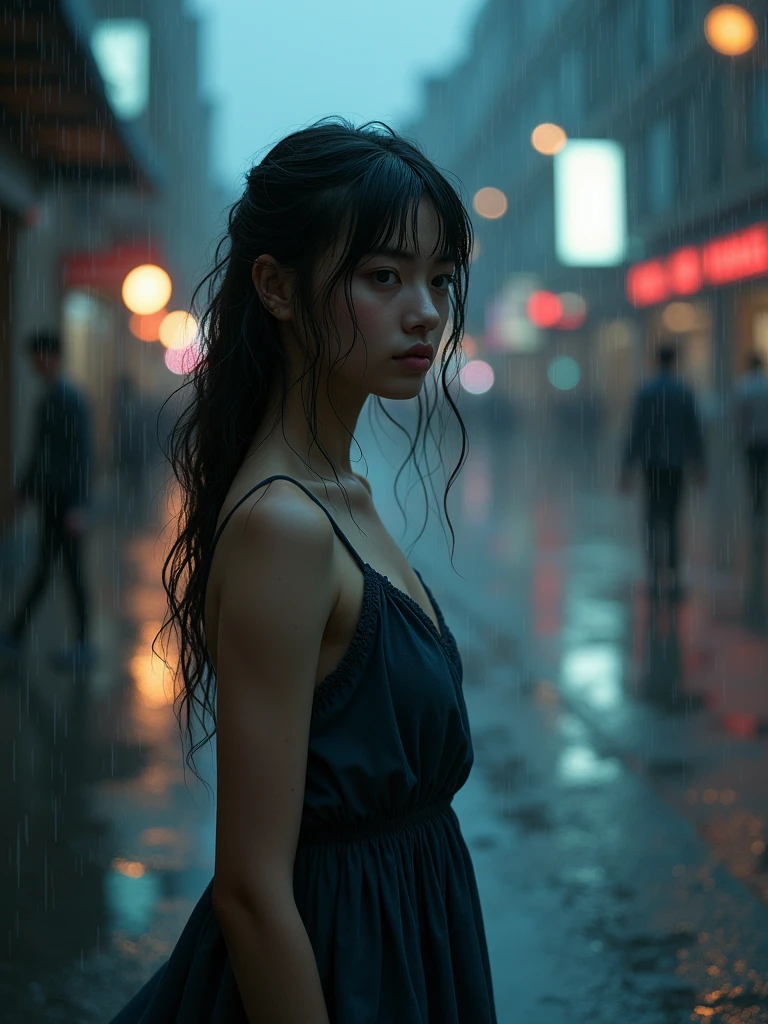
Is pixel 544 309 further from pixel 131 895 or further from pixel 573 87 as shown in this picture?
pixel 131 895

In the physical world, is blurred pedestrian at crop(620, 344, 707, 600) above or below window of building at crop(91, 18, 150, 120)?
below

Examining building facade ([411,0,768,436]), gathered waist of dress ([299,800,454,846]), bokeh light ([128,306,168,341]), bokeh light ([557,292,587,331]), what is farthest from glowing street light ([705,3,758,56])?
bokeh light ([557,292,587,331])

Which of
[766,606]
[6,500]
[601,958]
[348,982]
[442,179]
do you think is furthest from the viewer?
[6,500]

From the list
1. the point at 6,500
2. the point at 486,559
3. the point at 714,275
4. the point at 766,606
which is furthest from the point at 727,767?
the point at 714,275

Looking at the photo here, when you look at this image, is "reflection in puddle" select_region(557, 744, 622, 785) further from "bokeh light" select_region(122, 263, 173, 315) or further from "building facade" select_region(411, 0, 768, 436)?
"bokeh light" select_region(122, 263, 173, 315)

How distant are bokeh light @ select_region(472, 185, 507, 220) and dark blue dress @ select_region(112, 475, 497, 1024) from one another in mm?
54839

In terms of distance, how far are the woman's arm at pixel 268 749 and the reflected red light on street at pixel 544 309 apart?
44.7 meters

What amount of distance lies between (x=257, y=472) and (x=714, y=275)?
2634 cm

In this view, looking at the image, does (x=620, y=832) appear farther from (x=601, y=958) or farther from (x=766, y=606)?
(x=766, y=606)

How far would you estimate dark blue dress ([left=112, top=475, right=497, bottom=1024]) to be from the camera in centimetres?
149

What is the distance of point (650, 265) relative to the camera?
30984 millimetres

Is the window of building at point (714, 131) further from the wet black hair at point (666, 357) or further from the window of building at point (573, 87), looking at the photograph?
the wet black hair at point (666, 357)

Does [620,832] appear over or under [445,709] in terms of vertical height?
under

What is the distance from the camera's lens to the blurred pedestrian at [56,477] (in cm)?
729
